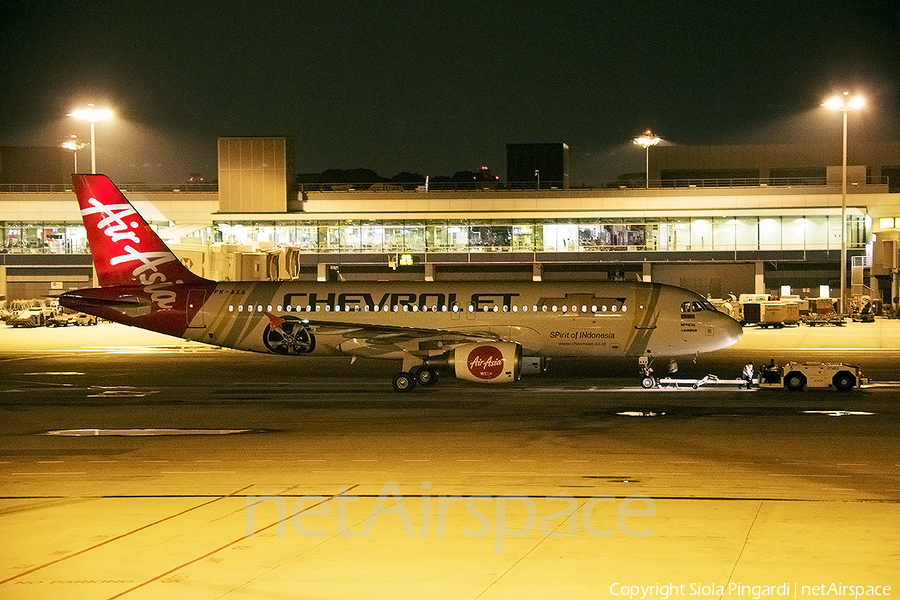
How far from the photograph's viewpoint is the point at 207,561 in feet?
45.0

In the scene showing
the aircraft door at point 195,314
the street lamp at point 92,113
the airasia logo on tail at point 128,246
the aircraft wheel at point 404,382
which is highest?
the street lamp at point 92,113

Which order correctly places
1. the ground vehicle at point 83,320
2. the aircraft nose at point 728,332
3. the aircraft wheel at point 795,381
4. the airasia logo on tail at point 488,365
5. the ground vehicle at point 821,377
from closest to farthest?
1. the airasia logo on tail at point 488,365
2. the ground vehicle at point 821,377
3. the aircraft wheel at point 795,381
4. the aircraft nose at point 728,332
5. the ground vehicle at point 83,320

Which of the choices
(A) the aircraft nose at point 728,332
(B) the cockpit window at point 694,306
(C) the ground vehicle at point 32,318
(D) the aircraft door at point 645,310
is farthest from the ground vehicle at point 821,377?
(C) the ground vehicle at point 32,318

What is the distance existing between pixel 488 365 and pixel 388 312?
253 inches

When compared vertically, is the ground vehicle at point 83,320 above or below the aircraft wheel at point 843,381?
above

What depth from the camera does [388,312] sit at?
37.9m

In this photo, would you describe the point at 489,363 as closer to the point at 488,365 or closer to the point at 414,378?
the point at 488,365

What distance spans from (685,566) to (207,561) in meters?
6.61

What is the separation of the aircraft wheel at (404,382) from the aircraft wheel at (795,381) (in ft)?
42.4

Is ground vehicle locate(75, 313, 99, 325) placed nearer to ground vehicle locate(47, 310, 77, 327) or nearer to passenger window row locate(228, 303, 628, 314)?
ground vehicle locate(47, 310, 77, 327)

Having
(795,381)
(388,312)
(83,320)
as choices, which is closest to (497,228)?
(83,320)

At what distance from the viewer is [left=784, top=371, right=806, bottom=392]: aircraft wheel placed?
110ft

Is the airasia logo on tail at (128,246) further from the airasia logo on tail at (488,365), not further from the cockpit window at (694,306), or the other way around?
the cockpit window at (694,306)

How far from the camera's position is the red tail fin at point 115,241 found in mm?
38594
